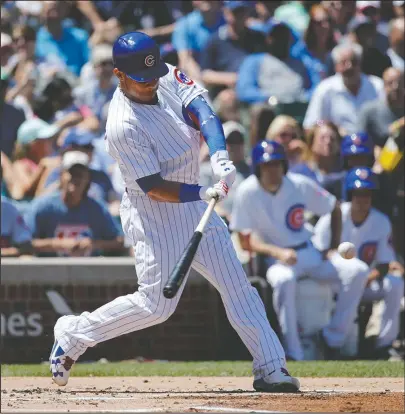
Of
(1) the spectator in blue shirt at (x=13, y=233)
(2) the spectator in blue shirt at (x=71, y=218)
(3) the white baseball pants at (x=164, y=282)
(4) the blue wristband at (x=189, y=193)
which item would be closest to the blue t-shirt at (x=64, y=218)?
(2) the spectator in blue shirt at (x=71, y=218)

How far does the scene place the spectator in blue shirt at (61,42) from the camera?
12.5m

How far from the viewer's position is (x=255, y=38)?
1210 centimetres

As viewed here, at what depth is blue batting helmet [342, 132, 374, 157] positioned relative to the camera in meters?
10.2

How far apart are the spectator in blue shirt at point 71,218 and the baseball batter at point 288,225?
3.87ft

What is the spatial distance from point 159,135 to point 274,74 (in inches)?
211

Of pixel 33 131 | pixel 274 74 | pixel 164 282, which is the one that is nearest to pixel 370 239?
pixel 274 74

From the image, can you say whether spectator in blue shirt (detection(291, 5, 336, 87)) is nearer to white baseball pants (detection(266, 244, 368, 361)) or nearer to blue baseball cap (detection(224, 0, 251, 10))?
blue baseball cap (detection(224, 0, 251, 10))

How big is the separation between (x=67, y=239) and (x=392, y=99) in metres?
3.42

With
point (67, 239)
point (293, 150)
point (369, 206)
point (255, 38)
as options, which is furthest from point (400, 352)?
point (255, 38)

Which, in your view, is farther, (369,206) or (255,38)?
(255,38)

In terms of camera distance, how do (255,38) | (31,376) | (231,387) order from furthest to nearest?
(255,38), (31,376), (231,387)

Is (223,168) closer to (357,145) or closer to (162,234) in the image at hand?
(162,234)

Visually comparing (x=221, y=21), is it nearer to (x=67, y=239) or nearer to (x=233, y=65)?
(x=233, y=65)

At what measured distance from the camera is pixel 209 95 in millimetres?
12070
